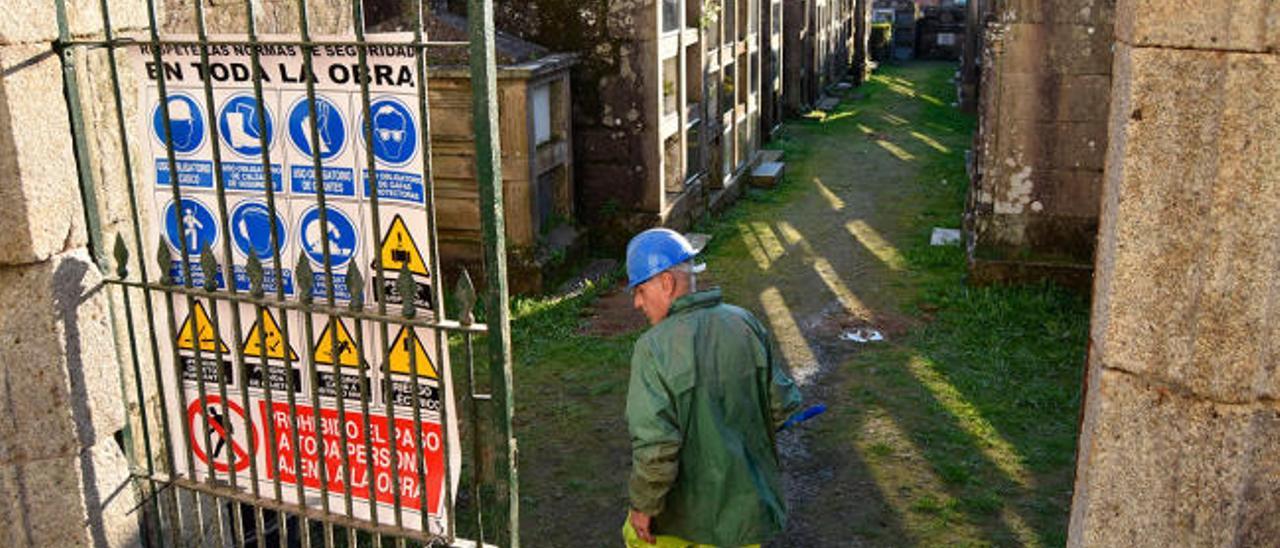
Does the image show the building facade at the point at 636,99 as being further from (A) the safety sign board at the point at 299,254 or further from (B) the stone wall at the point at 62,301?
(A) the safety sign board at the point at 299,254

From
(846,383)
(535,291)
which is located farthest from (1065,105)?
(535,291)

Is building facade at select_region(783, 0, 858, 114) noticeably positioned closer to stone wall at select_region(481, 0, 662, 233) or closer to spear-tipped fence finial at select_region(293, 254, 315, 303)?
stone wall at select_region(481, 0, 662, 233)

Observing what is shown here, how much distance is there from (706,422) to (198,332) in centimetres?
161

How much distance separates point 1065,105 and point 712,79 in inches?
168

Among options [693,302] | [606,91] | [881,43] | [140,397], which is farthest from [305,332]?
[881,43]

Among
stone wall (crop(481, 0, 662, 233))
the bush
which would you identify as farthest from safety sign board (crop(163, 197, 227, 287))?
the bush

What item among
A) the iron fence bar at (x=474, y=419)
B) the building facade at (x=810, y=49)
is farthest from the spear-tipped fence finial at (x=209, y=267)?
the building facade at (x=810, y=49)

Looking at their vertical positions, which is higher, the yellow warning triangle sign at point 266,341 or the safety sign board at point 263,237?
the safety sign board at point 263,237

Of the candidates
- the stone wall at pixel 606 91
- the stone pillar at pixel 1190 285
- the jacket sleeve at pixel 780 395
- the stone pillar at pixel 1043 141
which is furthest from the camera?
the stone wall at pixel 606 91

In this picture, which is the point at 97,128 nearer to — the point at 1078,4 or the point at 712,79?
the point at 1078,4

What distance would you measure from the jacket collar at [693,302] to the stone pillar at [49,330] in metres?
1.83

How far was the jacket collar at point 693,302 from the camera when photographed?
3.63 metres

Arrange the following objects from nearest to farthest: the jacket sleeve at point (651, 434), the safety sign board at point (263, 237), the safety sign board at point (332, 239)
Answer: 1. the safety sign board at point (332, 239)
2. the safety sign board at point (263, 237)
3. the jacket sleeve at point (651, 434)

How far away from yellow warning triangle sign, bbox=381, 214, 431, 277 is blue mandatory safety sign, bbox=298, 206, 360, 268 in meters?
0.12
